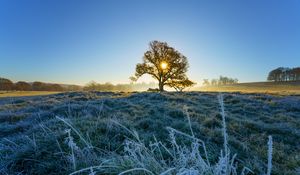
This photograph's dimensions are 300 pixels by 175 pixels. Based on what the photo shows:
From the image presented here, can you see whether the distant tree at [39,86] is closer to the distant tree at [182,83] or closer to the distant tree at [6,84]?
the distant tree at [6,84]

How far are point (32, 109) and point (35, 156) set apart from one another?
6264 mm

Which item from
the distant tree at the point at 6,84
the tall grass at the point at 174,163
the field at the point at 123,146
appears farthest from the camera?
the distant tree at the point at 6,84

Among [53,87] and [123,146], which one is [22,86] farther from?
[123,146]

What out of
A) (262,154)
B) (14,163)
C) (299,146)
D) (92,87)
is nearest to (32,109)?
(14,163)

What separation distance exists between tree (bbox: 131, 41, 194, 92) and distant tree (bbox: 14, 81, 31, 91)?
39.3 metres

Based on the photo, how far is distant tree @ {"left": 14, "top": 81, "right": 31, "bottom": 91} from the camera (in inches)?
2437

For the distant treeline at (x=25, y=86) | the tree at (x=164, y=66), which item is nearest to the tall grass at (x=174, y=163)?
the tree at (x=164, y=66)

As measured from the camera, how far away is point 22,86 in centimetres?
6312

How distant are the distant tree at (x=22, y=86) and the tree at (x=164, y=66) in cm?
3930

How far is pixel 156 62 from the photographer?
39.0m

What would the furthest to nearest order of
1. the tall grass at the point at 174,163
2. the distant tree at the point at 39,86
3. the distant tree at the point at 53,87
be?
1. the distant tree at the point at 53,87
2. the distant tree at the point at 39,86
3. the tall grass at the point at 174,163

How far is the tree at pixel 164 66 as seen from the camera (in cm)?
3762

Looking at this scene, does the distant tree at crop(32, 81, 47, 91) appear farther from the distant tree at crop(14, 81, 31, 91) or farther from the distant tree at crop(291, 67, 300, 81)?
the distant tree at crop(291, 67, 300, 81)

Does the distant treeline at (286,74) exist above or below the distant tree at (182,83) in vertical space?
above
